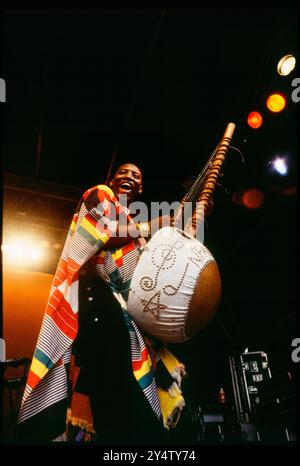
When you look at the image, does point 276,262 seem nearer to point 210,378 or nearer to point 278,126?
point 210,378

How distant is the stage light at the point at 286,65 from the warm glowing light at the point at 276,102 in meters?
0.20

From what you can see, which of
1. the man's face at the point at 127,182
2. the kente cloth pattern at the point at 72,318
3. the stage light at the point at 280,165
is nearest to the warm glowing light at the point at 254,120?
the stage light at the point at 280,165

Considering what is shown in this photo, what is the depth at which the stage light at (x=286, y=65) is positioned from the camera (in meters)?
2.51

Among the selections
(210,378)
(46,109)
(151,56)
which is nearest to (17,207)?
(46,109)

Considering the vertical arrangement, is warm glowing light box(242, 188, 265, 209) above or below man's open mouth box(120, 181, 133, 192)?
above

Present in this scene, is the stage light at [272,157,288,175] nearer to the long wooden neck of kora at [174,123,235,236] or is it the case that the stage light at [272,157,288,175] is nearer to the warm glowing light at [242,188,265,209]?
the warm glowing light at [242,188,265,209]

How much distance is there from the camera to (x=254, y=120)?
2879 millimetres

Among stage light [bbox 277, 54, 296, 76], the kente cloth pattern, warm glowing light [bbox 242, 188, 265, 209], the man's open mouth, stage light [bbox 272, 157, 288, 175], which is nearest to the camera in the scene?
the kente cloth pattern

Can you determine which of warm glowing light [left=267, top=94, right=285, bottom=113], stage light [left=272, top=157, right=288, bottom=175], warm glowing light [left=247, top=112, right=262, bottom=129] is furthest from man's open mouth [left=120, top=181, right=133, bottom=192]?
stage light [left=272, top=157, right=288, bottom=175]

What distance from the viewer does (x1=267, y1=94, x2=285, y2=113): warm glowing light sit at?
2.80 m

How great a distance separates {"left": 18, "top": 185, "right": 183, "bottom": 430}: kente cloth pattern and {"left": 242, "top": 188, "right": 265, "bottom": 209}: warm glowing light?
10.4 ft

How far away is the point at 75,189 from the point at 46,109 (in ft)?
5.32

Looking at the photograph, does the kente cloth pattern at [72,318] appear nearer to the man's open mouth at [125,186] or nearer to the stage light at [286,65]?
the man's open mouth at [125,186]

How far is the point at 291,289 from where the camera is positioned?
5.40 metres
